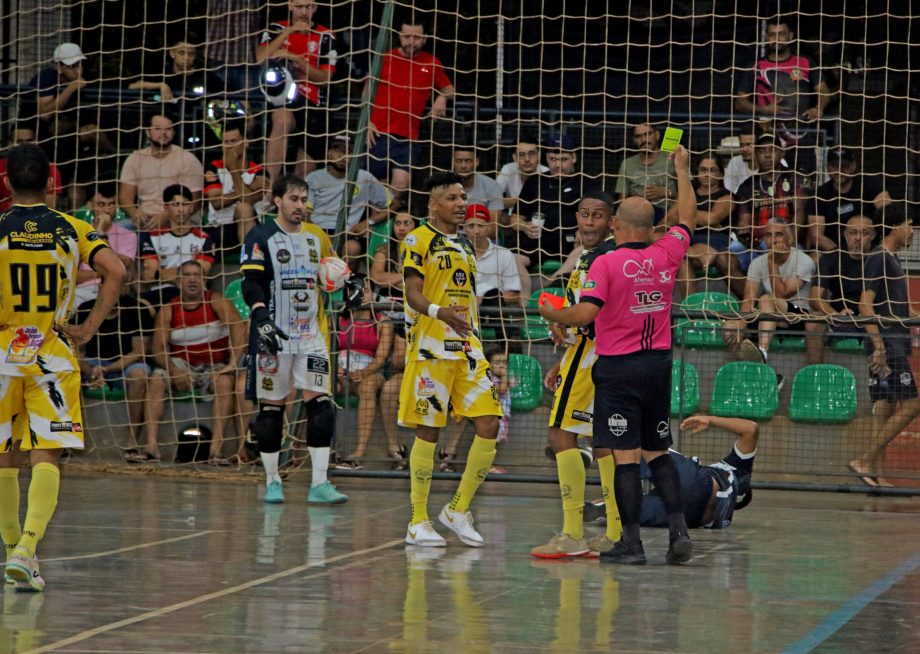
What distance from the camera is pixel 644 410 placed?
28.0 ft

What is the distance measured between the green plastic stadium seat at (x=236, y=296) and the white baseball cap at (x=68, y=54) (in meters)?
2.84

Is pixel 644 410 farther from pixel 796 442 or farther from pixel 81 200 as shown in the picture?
pixel 81 200

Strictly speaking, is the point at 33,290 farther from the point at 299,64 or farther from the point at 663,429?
the point at 299,64

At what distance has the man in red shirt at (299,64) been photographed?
1471 centimetres

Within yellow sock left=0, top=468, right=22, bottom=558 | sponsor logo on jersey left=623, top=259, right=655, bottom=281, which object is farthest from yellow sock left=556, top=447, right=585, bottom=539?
yellow sock left=0, top=468, right=22, bottom=558

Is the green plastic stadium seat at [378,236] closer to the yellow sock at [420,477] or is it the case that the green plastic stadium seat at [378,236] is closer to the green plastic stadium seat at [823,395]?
the green plastic stadium seat at [823,395]

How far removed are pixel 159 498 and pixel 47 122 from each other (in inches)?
227

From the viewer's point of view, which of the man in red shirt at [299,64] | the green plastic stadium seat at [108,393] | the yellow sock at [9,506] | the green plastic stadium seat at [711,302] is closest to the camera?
the yellow sock at [9,506]

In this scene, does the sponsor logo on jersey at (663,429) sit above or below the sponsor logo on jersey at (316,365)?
below

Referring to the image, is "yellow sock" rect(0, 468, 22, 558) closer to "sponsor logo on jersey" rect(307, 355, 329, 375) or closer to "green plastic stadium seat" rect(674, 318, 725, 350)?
"sponsor logo on jersey" rect(307, 355, 329, 375)

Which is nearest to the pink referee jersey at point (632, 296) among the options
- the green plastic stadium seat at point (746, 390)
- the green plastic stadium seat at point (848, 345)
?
the green plastic stadium seat at point (746, 390)

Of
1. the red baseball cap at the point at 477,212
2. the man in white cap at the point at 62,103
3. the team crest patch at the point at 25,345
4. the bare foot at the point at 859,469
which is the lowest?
the bare foot at the point at 859,469

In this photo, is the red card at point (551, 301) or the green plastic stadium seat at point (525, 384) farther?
the green plastic stadium seat at point (525, 384)

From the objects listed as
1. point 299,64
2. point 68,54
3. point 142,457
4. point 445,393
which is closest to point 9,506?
point 445,393
